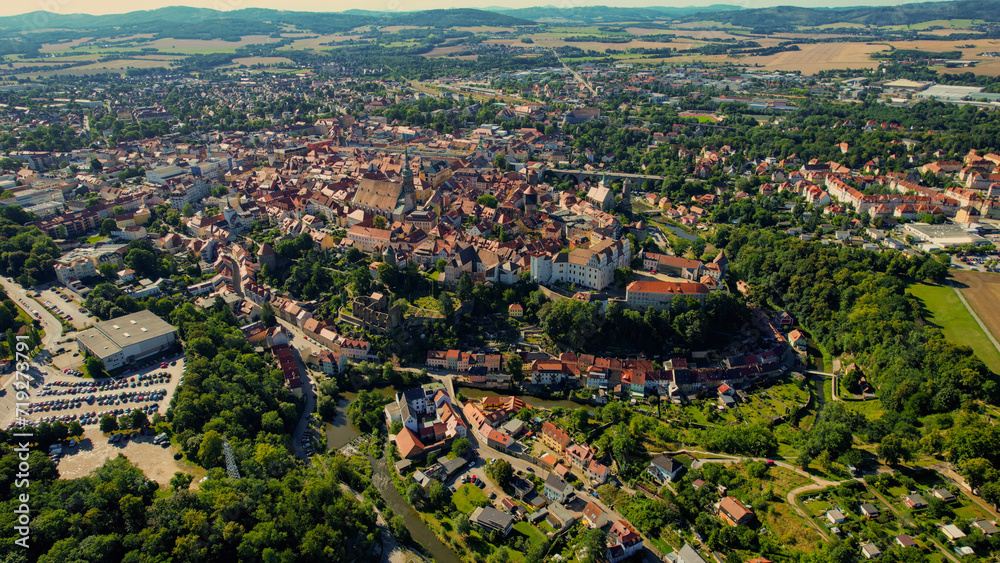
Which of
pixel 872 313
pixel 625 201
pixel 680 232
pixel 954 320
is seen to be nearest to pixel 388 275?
pixel 625 201

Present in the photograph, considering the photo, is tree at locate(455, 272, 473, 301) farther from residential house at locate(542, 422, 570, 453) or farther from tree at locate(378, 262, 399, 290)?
residential house at locate(542, 422, 570, 453)

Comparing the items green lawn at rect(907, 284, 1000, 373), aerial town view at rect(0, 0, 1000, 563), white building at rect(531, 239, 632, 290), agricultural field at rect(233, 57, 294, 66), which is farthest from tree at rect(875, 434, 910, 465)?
agricultural field at rect(233, 57, 294, 66)

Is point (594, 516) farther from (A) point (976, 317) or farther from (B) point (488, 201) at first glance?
(B) point (488, 201)

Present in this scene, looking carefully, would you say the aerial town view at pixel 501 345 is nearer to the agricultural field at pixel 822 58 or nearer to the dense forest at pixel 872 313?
the dense forest at pixel 872 313

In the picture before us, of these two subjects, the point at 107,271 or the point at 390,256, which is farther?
the point at 107,271

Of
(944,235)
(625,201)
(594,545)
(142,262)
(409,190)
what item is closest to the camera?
(594,545)
